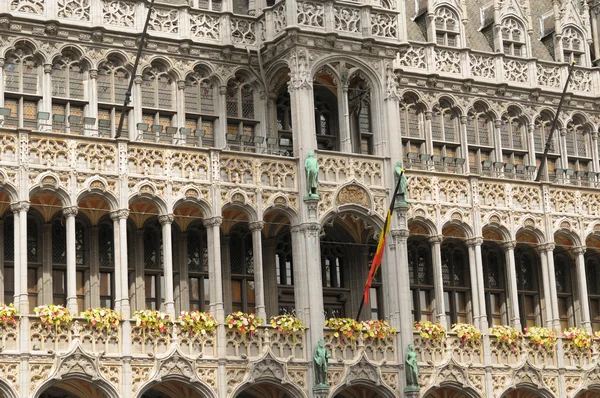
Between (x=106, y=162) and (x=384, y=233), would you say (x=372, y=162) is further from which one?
(x=106, y=162)

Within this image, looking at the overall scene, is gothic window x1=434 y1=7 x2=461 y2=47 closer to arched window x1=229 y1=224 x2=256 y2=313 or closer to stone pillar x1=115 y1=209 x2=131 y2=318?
arched window x1=229 y1=224 x2=256 y2=313

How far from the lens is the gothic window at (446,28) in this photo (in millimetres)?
44719

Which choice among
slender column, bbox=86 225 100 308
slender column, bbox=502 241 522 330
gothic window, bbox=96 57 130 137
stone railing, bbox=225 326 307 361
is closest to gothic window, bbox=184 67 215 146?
gothic window, bbox=96 57 130 137

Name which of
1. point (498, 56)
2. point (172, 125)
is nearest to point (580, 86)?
point (498, 56)

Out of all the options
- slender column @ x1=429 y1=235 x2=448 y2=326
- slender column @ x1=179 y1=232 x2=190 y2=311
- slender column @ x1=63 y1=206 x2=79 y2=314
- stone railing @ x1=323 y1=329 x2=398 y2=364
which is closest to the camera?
slender column @ x1=63 y1=206 x2=79 y2=314

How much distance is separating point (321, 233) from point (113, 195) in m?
6.06

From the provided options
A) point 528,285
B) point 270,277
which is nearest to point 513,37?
point 528,285

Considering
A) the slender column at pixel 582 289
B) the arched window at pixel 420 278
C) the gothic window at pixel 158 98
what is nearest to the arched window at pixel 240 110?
the gothic window at pixel 158 98

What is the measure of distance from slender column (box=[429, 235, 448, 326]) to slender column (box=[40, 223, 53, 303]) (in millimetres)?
10934

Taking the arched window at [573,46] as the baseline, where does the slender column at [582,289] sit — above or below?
below

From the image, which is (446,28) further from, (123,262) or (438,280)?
(123,262)

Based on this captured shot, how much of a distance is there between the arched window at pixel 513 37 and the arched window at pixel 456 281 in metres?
7.01

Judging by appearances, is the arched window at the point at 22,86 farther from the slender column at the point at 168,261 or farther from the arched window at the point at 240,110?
the arched window at the point at 240,110

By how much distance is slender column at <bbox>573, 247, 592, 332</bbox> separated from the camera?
4272 centimetres
